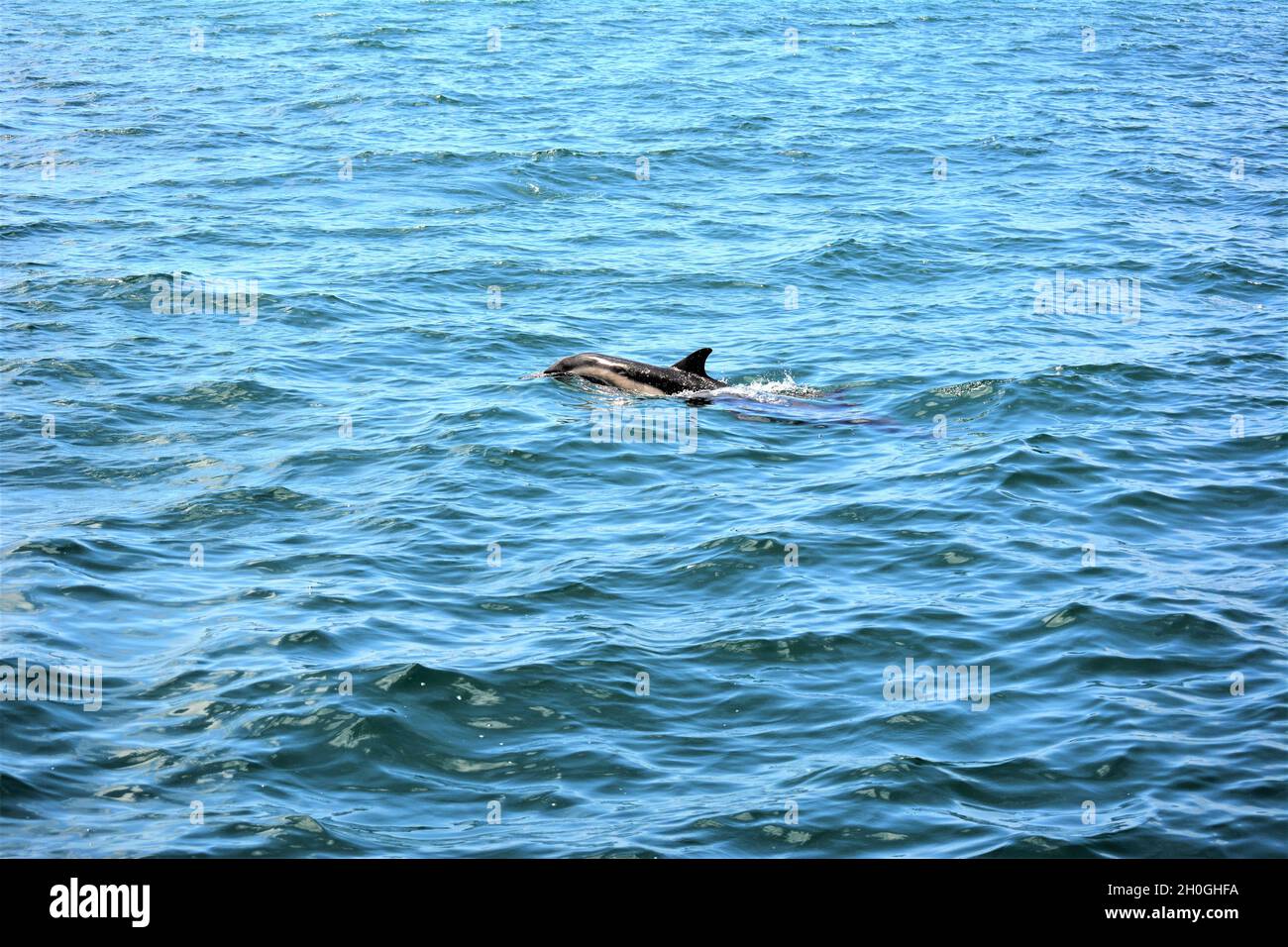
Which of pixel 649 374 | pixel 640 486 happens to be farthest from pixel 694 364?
pixel 640 486

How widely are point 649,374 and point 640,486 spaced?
2628 mm

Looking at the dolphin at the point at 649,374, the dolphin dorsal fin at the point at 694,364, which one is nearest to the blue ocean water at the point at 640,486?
the dolphin at the point at 649,374

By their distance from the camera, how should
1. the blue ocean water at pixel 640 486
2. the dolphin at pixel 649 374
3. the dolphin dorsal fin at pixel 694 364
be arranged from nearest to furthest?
the blue ocean water at pixel 640 486 < the dolphin dorsal fin at pixel 694 364 < the dolphin at pixel 649 374

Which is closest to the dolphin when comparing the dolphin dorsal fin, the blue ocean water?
the dolphin dorsal fin

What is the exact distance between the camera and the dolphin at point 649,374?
17750 millimetres

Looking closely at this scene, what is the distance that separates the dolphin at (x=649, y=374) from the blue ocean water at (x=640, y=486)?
336 millimetres

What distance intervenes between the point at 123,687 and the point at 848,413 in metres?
9.55

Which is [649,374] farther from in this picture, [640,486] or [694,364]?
[640,486]

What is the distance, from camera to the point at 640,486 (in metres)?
15.5

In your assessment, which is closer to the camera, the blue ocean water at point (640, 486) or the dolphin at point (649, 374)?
the blue ocean water at point (640, 486)

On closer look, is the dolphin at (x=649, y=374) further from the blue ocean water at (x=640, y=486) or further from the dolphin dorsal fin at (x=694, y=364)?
the blue ocean water at (x=640, y=486)

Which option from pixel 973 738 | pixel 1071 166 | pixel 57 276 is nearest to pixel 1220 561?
pixel 973 738
